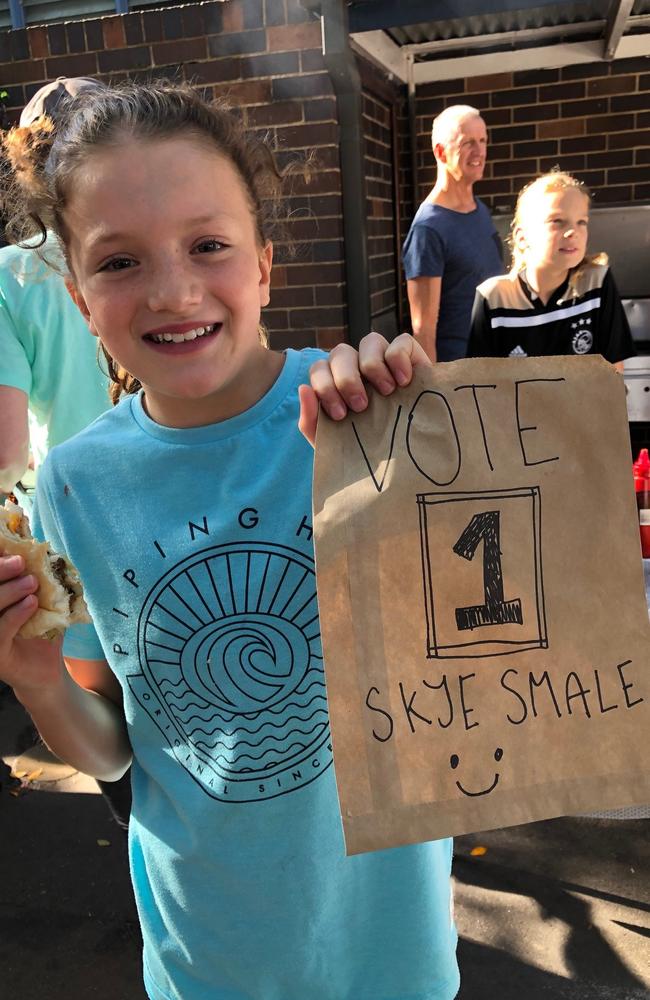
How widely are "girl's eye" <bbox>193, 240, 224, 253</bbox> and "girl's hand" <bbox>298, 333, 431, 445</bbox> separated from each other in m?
0.26

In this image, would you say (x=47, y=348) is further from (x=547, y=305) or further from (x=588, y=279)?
(x=588, y=279)

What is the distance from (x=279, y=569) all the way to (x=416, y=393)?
13.4 inches

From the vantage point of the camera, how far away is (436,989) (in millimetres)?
1179

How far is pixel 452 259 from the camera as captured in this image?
4020mm

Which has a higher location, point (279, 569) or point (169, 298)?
point (169, 298)

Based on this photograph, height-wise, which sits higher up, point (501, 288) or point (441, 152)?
point (441, 152)

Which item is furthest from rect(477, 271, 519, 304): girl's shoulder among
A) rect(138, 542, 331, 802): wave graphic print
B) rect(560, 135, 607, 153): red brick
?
rect(560, 135, 607, 153): red brick

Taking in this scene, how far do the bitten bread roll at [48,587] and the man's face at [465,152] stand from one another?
3.58 meters

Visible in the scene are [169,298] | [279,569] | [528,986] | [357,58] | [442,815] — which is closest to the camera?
[442,815]

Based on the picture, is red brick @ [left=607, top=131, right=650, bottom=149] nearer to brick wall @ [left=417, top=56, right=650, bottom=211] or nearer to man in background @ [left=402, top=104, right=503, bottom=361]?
brick wall @ [left=417, top=56, right=650, bottom=211]

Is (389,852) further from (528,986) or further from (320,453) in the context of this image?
(528,986)

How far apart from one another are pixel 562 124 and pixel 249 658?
5.86 meters

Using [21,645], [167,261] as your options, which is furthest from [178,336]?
[21,645]

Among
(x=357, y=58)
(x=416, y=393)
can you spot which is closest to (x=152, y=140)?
(x=416, y=393)
